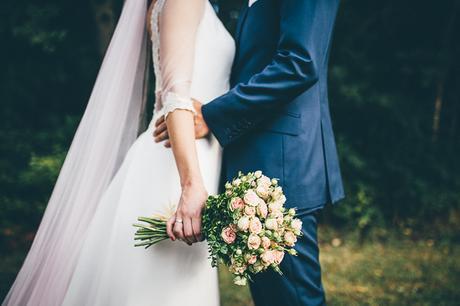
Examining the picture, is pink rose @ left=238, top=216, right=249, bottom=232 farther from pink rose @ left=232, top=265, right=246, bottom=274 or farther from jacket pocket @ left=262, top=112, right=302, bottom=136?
jacket pocket @ left=262, top=112, right=302, bottom=136

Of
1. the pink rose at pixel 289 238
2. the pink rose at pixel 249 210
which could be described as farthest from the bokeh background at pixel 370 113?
the pink rose at pixel 249 210

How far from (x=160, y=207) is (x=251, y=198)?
47 centimetres

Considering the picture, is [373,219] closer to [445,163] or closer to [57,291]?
[445,163]

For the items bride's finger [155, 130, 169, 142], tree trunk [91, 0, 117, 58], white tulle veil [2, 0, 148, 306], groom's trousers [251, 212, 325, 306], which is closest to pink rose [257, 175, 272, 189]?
groom's trousers [251, 212, 325, 306]

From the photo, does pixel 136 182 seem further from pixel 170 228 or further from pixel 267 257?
pixel 267 257

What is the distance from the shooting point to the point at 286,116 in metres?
1.72

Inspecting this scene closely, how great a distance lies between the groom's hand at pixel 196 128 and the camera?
176 centimetres

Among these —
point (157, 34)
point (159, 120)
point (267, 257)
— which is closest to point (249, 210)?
point (267, 257)

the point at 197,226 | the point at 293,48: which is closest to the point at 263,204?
the point at 197,226

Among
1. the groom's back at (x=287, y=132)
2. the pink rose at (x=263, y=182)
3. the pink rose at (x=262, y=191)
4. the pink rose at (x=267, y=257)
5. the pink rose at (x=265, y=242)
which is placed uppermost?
the groom's back at (x=287, y=132)

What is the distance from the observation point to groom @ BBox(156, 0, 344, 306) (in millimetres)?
1599

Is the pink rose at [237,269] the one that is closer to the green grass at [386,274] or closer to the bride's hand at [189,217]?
the bride's hand at [189,217]

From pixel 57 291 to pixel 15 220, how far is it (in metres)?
3.00

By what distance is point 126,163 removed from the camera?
6.21ft
